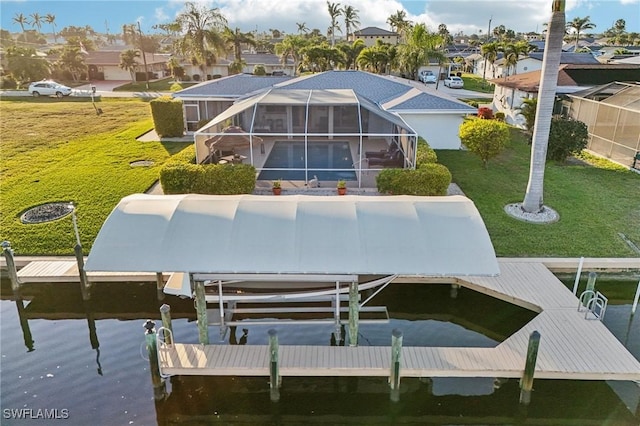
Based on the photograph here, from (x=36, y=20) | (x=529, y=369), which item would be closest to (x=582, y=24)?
(x=529, y=369)

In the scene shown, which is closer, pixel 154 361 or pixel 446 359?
pixel 154 361

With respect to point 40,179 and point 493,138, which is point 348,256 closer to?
point 493,138

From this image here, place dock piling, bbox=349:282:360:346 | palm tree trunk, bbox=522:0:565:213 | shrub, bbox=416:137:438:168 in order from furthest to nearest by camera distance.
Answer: shrub, bbox=416:137:438:168, palm tree trunk, bbox=522:0:565:213, dock piling, bbox=349:282:360:346

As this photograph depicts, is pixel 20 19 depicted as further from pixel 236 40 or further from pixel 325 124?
pixel 325 124

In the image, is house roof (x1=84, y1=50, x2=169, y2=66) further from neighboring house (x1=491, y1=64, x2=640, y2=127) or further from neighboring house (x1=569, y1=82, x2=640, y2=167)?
neighboring house (x1=569, y1=82, x2=640, y2=167)

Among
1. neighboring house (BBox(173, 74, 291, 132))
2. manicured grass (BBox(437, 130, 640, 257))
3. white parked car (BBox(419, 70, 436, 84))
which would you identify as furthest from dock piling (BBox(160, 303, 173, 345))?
white parked car (BBox(419, 70, 436, 84))

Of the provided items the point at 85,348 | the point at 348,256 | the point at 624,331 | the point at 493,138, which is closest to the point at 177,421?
the point at 85,348

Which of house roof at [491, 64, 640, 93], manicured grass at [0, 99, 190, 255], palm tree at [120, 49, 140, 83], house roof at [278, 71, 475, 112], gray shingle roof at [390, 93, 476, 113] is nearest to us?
manicured grass at [0, 99, 190, 255]

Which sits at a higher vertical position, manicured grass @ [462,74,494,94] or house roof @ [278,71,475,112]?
house roof @ [278,71,475,112]
